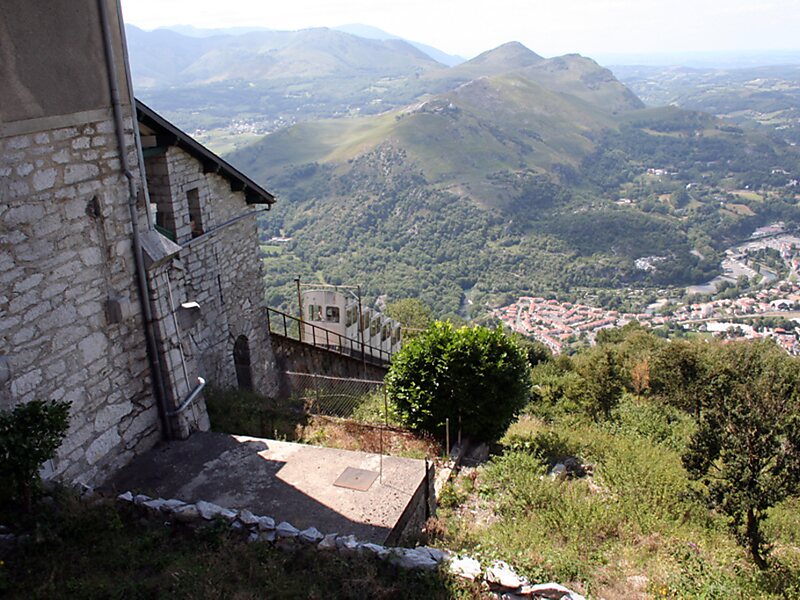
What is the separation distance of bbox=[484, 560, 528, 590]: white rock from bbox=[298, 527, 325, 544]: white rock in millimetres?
1636

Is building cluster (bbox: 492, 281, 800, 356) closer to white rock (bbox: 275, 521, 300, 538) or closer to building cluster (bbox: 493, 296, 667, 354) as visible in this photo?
building cluster (bbox: 493, 296, 667, 354)

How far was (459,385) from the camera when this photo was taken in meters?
11.4

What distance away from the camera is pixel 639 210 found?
152 meters

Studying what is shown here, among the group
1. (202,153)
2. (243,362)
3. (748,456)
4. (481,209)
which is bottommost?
(481,209)

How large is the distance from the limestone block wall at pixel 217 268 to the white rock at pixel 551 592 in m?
7.68

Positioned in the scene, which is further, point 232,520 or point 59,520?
point 232,520

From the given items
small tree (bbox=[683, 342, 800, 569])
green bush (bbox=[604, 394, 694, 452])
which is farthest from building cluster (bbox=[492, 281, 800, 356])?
small tree (bbox=[683, 342, 800, 569])

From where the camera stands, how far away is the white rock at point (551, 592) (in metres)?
5.27

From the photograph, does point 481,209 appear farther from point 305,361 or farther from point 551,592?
point 551,592

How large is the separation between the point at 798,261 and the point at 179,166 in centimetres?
14108

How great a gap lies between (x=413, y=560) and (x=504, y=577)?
83cm

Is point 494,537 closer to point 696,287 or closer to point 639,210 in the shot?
point 696,287

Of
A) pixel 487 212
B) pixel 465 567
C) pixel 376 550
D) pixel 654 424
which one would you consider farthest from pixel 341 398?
pixel 487 212

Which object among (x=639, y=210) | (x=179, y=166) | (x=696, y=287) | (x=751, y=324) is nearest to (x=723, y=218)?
(x=639, y=210)
